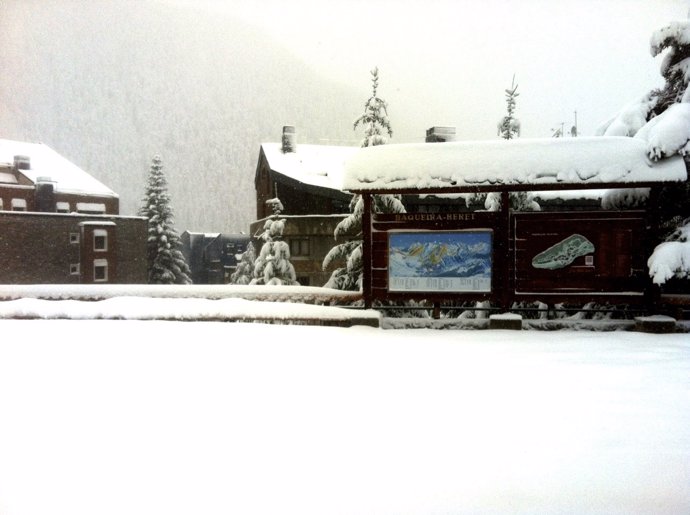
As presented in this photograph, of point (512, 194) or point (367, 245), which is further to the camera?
point (512, 194)

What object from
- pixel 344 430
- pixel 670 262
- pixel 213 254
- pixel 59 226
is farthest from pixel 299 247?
pixel 213 254

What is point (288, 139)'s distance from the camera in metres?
30.1

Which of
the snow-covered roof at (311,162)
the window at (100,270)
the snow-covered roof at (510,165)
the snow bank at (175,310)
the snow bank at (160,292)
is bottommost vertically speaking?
the snow bank at (175,310)

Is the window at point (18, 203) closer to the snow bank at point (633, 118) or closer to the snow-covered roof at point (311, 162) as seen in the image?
the snow-covered roof at point (311, 162)

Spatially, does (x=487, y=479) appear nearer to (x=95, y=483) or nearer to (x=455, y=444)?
(x=455, y=444)

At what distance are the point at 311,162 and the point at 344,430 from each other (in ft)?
84.1

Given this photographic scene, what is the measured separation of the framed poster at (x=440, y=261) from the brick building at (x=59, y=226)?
2862 centimetres

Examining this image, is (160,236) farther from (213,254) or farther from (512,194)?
(512,194)

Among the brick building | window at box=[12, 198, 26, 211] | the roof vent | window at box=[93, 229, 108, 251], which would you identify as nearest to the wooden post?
the brick building

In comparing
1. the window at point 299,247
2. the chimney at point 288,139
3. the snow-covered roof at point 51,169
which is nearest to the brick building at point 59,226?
the snow-covered roof at point 51,169

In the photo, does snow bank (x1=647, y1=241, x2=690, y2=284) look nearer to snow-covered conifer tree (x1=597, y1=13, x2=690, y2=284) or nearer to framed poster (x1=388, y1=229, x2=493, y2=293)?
snow-covered conifer tree (x1=597, y1=13, x2=690, y2=284)

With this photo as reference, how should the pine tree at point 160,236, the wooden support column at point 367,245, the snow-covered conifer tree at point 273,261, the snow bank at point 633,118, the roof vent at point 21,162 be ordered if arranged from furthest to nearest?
the pine tree at point 160,236 → the roof vent at point 21,162 → the snow-covered conifer tree at point 273,261 → the snow bank at point 633,118 → the wooden support column at point 367,245

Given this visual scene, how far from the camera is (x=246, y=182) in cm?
3412

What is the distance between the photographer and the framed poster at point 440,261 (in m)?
10.5
